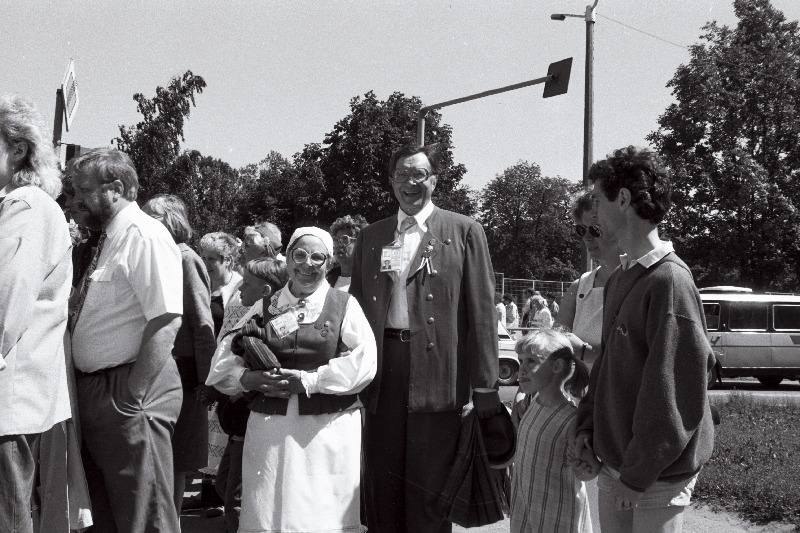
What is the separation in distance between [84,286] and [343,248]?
288cm

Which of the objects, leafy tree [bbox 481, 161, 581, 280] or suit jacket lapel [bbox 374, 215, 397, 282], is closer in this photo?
suit jacket lapel [bbox 374, 215, 397, 282]

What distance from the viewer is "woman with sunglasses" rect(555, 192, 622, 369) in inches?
166

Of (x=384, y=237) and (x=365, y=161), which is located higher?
(x=365, y=161)

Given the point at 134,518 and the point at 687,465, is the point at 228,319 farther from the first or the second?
the point at 687,465

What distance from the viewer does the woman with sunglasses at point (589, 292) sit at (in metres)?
4.21

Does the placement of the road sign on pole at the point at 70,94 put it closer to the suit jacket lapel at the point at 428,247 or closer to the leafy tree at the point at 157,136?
the suit jacket lapel at the point at 428,247

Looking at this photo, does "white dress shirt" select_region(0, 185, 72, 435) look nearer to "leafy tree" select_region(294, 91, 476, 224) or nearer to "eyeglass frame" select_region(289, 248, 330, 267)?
"eyeglass frame" select_region(289, 248, 330, 267)

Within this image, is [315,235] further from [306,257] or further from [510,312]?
[510,312]

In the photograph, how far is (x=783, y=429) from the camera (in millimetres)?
9125

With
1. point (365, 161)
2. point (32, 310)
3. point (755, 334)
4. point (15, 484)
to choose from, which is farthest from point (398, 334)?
point (365, 161)

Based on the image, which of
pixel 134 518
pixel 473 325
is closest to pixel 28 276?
pixel 134 518

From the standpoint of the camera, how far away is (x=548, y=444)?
4.00m

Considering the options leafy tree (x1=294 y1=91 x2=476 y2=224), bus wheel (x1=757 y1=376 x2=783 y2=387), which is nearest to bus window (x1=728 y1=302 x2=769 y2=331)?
bus wheel (x1=757 y1=376 x2=783 y2=387)

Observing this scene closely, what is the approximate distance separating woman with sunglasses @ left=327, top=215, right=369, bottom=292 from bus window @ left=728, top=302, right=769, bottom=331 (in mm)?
14366
